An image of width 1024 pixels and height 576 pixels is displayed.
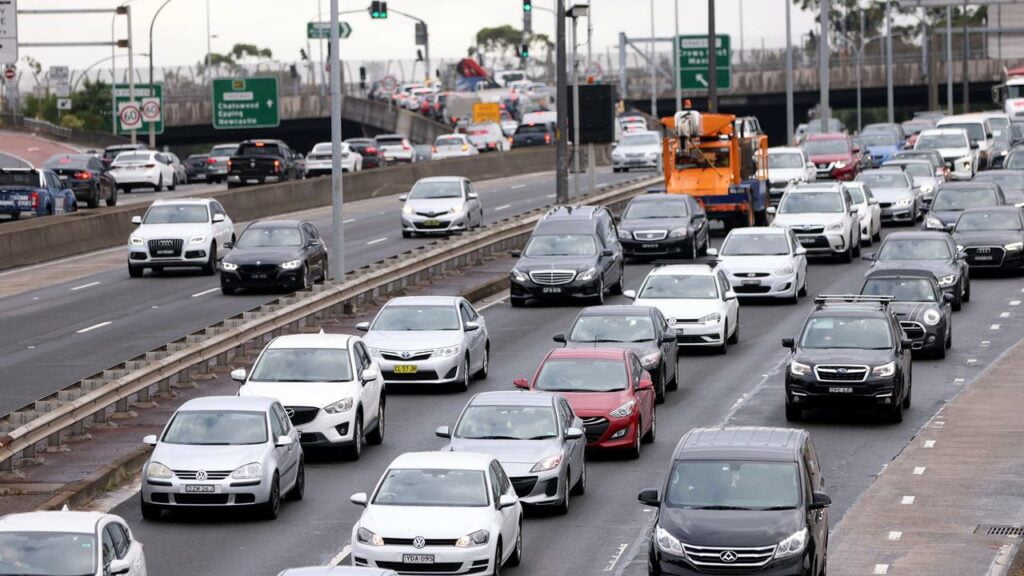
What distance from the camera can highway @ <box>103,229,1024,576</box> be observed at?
1933cm

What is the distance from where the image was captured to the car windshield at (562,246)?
3978 cm

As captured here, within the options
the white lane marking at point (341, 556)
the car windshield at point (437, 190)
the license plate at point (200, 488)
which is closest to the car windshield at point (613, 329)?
the license plate at point (200, 488)

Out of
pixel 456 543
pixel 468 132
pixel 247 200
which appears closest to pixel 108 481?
pixel 456 543

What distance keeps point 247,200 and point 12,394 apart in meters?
32.0

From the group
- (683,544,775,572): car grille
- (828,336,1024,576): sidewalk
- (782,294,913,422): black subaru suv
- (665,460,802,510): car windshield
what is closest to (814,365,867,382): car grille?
(782,294,913,422): black subaru suv

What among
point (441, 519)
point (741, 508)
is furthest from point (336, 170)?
point (741, 508)

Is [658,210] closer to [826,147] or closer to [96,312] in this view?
[96,312]

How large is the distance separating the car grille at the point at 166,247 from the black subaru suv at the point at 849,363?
19.9m

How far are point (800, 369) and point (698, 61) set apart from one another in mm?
64770

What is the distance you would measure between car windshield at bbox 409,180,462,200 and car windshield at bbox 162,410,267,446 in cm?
3212

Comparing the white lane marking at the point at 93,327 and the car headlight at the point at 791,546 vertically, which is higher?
the white lane marking at the point at 93,327

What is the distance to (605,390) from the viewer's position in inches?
966

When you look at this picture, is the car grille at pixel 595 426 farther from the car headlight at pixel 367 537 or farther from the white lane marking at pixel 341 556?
the car headlight at pixel 367 537

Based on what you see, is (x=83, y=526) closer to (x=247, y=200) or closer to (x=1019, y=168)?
(x=247, y=200)
